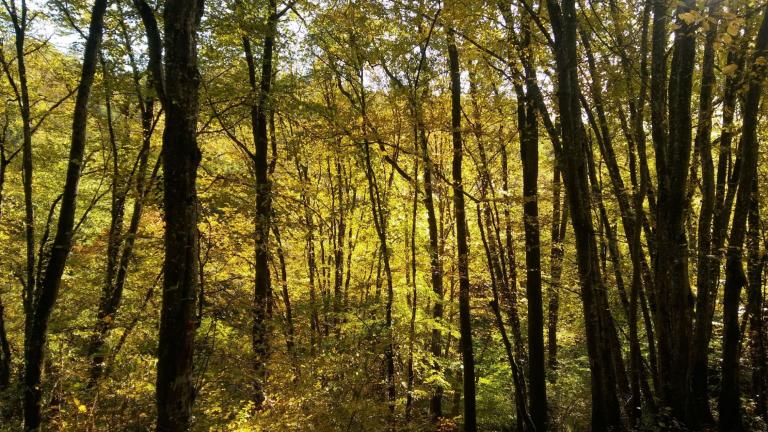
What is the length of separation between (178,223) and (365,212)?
835cm

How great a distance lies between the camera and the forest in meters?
5.25

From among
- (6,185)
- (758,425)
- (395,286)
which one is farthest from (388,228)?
(6,185)

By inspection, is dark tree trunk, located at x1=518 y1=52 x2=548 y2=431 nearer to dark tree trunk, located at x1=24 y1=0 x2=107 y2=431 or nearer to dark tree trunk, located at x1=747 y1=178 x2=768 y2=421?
dark tree trunk, located at x1=747 y1=178 x2=768 y2=421

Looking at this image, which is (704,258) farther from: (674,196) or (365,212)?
(365,212)

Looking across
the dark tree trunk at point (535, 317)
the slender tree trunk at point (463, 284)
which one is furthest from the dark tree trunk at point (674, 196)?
the slender tree trunk at point (463, 284)

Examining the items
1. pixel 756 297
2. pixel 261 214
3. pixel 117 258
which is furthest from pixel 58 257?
pixel 756 297

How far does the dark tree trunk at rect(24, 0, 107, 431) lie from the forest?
0.03 metres

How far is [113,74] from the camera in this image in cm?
794

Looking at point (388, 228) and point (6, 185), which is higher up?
point (6, 185)

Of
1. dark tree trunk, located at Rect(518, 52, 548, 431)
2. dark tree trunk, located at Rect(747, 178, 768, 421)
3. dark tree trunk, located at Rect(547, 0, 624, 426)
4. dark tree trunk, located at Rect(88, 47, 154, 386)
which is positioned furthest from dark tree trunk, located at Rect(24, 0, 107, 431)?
dark tree trunk, located at Rect(747, 178, 768, 421)

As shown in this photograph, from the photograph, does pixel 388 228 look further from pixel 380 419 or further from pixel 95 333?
pixel 95 333

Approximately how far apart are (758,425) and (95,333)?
10681 mm

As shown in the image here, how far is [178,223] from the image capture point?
3506 mm

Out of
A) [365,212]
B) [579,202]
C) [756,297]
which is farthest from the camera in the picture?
[365,212]
